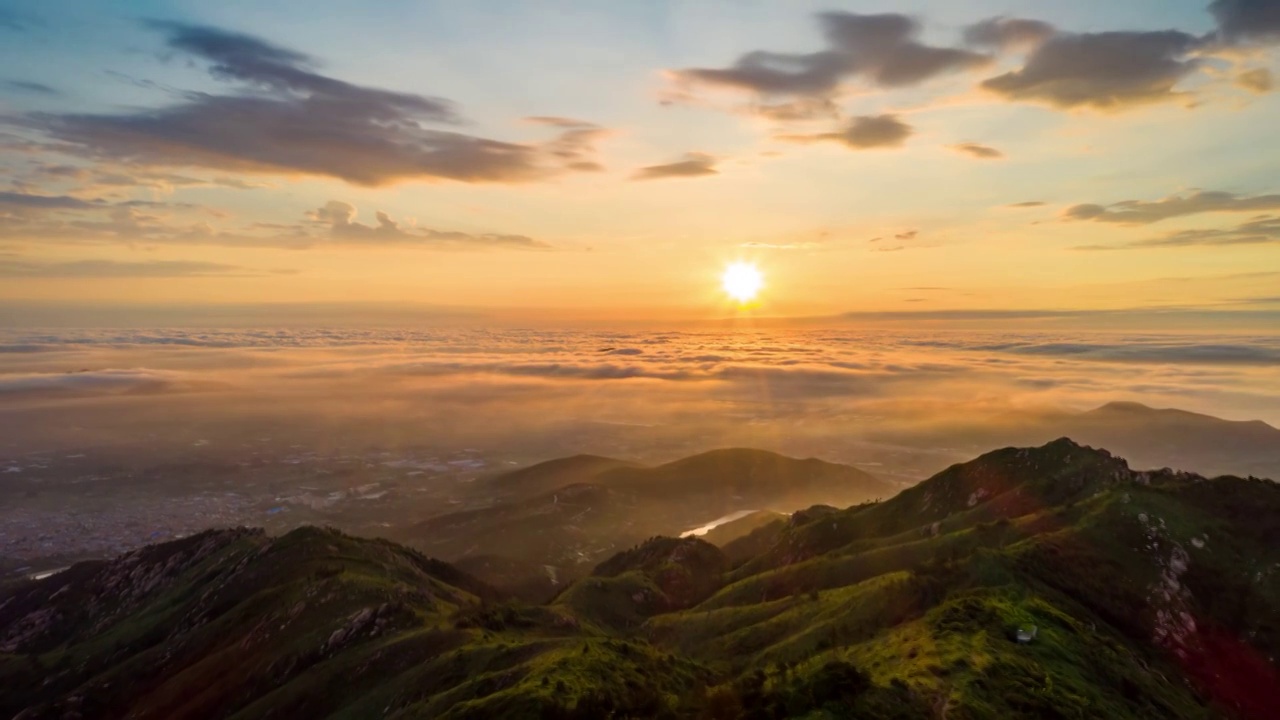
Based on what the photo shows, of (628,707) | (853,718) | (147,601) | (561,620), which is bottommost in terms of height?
(147,601)

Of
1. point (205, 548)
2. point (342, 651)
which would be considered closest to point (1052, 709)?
point (342, 651)

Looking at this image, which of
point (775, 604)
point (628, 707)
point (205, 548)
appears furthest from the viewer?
point (205, 548)

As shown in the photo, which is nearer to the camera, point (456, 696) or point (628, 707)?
point (628, 707)

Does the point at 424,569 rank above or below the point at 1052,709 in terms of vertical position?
below

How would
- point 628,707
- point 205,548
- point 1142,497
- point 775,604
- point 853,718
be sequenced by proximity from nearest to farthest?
A: point 853,718
point 628,707
point 1142,497
point 775,604
point 205,548

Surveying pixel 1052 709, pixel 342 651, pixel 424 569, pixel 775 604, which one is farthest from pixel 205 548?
pixel 1052 709

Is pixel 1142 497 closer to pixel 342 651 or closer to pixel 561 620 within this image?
pixel 561 620
